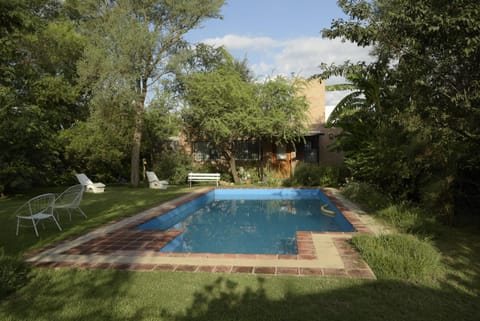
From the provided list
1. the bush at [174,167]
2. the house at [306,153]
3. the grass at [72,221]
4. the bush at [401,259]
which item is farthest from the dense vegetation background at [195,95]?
the house at [306,153]

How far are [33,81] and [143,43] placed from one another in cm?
577

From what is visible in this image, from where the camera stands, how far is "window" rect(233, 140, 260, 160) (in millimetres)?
19469

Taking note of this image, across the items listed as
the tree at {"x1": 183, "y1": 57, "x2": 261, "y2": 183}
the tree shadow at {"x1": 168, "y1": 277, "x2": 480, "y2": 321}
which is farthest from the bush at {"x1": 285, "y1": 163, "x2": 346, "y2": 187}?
the tree shadow at {"x1": 168, "y1": 277, "x2": 480, "y2": 321}

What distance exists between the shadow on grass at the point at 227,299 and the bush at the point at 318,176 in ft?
37.6

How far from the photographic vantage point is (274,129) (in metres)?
15.4

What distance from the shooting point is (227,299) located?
135 inches

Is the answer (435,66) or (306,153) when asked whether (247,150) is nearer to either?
(306,153)

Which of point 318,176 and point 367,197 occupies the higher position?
point 318,176

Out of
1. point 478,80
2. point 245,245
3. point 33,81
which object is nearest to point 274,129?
point 245,245

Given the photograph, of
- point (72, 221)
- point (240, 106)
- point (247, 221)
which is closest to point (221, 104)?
point (240, 106)

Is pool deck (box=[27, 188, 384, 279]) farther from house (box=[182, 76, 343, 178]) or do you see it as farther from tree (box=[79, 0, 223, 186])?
house (box=[182, 76, 343, 178])

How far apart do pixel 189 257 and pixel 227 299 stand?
156cm

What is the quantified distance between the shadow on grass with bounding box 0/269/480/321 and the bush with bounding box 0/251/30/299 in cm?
15

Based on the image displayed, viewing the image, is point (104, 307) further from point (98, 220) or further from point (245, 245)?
point (98, 220)
